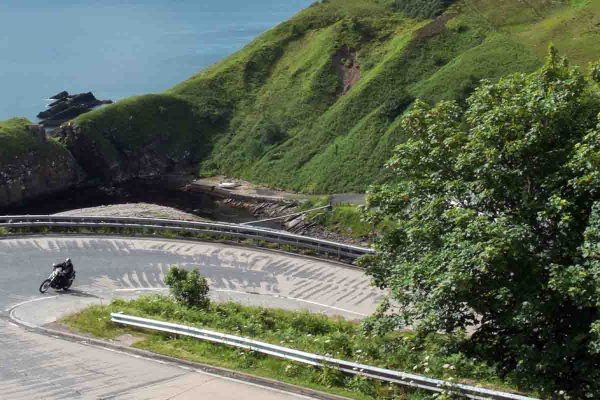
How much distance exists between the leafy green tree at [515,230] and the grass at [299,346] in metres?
0.73

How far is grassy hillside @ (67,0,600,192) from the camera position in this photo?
6950 cm

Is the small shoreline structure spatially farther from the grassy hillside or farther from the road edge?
the road edge

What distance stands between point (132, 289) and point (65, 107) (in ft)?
245

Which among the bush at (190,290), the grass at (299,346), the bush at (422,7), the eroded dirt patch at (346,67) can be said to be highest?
the bush at (422,7)

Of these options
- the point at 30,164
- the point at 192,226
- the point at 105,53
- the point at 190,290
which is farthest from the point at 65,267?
the point at 105,53

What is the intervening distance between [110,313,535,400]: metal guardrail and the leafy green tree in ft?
2.87

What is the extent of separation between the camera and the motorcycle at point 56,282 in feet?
89.0

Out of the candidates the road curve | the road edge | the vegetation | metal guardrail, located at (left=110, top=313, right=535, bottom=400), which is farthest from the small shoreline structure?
metal guardrail, located at (left=110, top=313, right=535, bottom=400)

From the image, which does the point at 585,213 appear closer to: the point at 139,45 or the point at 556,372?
the point at 556,372

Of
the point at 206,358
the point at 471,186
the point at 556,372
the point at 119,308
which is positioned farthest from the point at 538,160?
the point at 119,308

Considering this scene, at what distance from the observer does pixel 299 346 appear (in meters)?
16.3

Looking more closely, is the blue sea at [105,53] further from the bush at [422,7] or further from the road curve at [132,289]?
the road curve at [132,289]

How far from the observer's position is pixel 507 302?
1347cm

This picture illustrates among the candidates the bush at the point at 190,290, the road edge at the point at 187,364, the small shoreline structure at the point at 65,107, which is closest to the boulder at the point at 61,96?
the small shoreline structure at the point at 65,107
